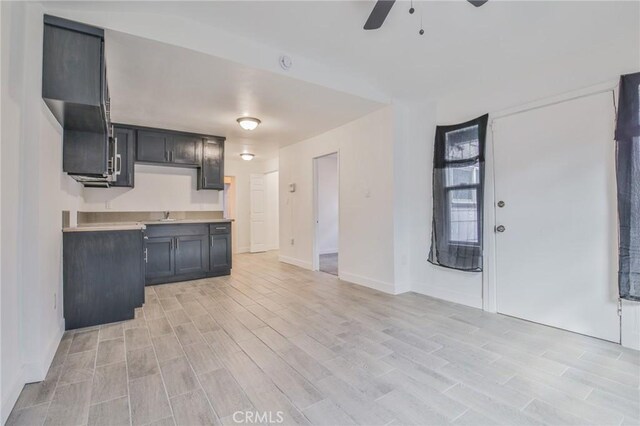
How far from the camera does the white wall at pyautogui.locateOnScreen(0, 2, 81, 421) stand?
1.63 metres

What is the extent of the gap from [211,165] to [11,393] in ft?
13.1

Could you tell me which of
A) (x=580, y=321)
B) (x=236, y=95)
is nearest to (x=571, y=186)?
(x=580, y=321)

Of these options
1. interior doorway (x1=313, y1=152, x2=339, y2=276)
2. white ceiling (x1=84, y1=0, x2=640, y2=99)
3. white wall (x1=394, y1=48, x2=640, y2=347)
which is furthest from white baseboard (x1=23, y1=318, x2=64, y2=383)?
interior doorway (x1=313, y1=152, x2=339, y2=276)

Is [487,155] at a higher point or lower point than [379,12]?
lower

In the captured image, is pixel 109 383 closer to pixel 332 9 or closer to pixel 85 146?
pixel 85 146

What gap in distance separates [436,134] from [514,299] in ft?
6.68

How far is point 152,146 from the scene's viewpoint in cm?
471

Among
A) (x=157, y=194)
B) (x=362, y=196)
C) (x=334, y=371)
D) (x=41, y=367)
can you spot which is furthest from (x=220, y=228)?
(x=334, y=371)

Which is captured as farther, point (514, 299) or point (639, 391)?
point (514, 299)

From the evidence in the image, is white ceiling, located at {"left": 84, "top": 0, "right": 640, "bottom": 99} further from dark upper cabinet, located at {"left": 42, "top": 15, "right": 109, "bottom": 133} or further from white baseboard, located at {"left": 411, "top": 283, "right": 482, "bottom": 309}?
white baseboard, located at {"left": 411, "top": 283, "right": 482, "bottom": 309}

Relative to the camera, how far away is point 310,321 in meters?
2.93

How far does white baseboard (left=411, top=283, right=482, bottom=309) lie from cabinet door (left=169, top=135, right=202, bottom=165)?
4.08m

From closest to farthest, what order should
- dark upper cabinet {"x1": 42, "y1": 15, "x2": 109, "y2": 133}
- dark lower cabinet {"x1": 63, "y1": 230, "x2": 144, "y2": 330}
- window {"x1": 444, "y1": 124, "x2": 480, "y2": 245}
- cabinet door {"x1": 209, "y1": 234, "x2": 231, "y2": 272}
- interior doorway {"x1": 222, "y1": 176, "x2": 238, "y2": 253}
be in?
dark upper cabinet {"x1": 42, "y1": 15, "x2": 109, "y2": 133}, dark lower cabinet {"x1": 63, "y1": 230, "x2": 144, "y2": 330}, window {"x1": 444, "y1": 124, "x2": 480, "y2": 245}, cabinet door {"x1": 209, "y1": 234, "x2": 231, "y2": 272}, interior doorway {"x1": 222, "y1": 176, "x2": 238, "y2": 253}

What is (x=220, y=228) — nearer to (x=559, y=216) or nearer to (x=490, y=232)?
(x=490, y=232)
